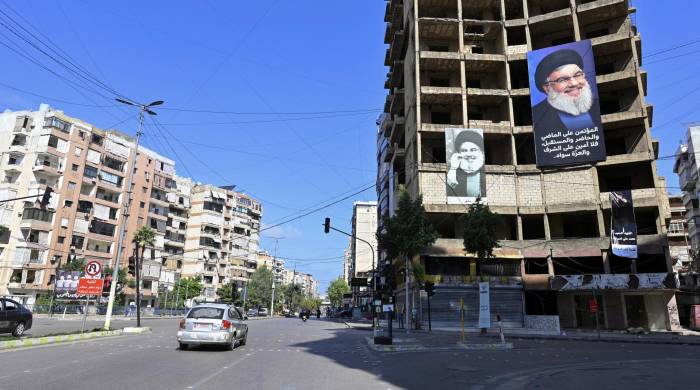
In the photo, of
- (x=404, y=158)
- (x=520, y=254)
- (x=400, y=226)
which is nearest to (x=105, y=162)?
(x=404, y=158)

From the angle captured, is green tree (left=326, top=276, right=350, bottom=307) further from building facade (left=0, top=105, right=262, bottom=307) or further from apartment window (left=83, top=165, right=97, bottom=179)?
apartment window (left=83, top=165, right=97, bottom=179)

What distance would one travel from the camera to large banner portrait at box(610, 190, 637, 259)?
36.0 m

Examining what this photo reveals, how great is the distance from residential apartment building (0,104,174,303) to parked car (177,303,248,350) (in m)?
51.2

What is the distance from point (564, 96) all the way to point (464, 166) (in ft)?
35.9

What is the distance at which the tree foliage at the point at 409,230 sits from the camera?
34.8 metres

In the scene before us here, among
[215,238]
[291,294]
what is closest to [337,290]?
[291,294]

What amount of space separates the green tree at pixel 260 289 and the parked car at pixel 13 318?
75933 millimetres

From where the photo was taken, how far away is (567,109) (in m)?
40.7

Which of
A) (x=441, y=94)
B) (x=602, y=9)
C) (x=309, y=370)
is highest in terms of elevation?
(x=602, y=9)

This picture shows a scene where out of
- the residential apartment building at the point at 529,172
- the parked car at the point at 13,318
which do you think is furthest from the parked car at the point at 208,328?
the residential apartment building at the point at 529,172

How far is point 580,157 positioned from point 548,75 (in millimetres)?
8171

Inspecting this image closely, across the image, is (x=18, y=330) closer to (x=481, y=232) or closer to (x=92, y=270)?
(x=92, y=270)

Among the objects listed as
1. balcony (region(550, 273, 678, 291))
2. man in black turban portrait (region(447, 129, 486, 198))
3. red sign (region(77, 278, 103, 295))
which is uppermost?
man in black turban portrait (region(447, 129, 486, 198))

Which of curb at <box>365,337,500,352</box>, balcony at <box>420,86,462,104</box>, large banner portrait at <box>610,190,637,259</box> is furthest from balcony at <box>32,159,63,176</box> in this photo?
large banner portrait at <box>610,190,637,259</box>
